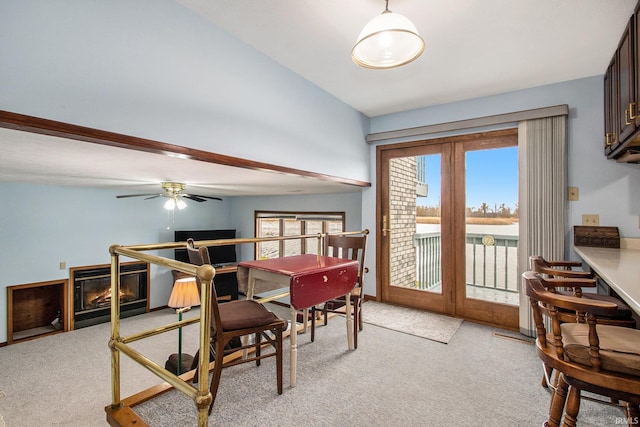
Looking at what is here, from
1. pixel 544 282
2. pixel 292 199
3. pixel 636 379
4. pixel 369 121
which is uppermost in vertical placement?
pixel 369 121

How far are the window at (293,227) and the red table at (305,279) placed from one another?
259cm

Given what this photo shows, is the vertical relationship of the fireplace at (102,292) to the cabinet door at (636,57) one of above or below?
below

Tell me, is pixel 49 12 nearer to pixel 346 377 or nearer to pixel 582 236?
pixel 346 377

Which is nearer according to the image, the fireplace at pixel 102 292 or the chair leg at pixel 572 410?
the chair leg at pixel 572 410

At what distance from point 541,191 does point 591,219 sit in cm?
48

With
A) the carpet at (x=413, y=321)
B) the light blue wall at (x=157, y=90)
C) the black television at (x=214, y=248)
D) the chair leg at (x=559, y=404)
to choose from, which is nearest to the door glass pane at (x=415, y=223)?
the carpet at (x=413, y=321)

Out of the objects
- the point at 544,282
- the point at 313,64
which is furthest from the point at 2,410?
the point at 544,282

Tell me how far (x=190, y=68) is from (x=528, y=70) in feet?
9.50

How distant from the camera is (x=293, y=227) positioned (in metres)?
5.99

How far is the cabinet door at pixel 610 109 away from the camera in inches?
90.0

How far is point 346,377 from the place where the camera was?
2.16m

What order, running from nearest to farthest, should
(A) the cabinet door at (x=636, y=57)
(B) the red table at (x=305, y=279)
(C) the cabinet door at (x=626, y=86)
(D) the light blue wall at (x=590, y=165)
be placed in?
(A) the cabinet door at (x=636, y=57), (C) the cabinet door at (x=626, y=86), (B) the red table at (x=305, y=279), (D) the light blue wall at (x=590, y=165)

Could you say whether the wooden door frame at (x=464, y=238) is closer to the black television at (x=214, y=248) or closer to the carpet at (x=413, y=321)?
the carpet at (x=413, y=321)

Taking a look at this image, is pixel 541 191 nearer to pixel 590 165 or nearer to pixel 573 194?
pixel 573 194
